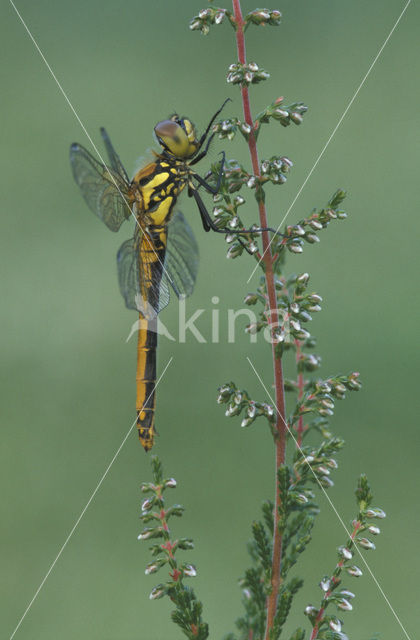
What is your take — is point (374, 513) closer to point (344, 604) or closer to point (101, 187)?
point (344, 604)

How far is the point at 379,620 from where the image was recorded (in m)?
5.80

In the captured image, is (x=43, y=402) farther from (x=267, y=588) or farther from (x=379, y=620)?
(x=267, y=588)

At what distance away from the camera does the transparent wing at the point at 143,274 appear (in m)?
4.24

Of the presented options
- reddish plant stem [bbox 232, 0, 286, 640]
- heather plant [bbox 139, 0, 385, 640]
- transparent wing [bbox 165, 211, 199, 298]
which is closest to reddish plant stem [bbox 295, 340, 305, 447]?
heather plant [bbox 139, 0, 385, 640]

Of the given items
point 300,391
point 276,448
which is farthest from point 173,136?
point 276,448

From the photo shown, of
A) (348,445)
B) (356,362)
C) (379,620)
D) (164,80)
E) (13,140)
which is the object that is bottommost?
(379,620)

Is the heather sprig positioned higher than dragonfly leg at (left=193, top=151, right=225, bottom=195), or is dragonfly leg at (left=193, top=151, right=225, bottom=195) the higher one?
dragonfly leg at (left=193, top=151, right=225, bottom=195)

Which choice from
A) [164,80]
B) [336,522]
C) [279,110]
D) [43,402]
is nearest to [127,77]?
[164,80]

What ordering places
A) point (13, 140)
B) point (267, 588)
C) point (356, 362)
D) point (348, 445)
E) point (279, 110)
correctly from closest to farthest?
1. point (267, 588)
2. point (279, 110)
3. point (348, 445)
4. point (356, 362)
5. point (13, 140)

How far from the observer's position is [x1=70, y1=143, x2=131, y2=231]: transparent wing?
403 centimetres

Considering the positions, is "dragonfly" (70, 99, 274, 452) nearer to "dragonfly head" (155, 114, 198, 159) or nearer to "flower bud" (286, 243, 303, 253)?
"dragonfly head" (155, 114, 198, 159)

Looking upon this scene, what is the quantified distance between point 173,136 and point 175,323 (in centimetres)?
370

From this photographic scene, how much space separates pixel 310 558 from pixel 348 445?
1.20 metres

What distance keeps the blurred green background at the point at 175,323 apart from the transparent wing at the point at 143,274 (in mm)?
2945
